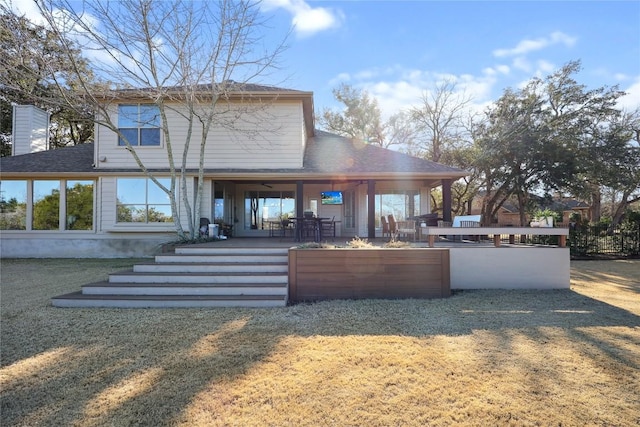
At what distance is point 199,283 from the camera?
6.02 m

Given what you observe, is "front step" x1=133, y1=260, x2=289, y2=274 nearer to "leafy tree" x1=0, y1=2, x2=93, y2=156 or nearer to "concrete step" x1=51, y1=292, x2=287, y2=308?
"concrete step" x1=51, y1=292, x2=287, y2=308

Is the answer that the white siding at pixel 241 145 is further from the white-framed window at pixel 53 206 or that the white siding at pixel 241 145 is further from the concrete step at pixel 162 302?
the concrete step at pixel 162 302

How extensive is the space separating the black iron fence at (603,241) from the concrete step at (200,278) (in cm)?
1358

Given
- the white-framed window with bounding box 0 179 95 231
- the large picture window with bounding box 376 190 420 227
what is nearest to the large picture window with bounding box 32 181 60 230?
the white-framed window with bounding box 0 179 95 231

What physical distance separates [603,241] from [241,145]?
15387 mm

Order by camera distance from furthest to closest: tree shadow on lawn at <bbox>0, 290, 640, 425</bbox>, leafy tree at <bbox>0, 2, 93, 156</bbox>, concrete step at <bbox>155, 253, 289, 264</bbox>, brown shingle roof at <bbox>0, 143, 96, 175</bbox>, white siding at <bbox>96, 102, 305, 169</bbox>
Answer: white siding at <bbox>96, 102, 305, 169</bbox> < brown shingle roof at <bbox>0, 143, 96, 175</bbox> < leafy tree at <bbox>0, 2, 93, 156</bbox> < concrete step at <bbox>155, 253, 289, 264</bbox> < tree shadow on lawn at <bbox>0, 290, 640, 425</bbox>

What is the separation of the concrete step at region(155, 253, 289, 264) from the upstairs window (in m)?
5.70

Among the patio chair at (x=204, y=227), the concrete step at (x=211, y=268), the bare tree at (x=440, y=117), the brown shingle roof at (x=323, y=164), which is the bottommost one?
the concrete step at (x=211, y=268)

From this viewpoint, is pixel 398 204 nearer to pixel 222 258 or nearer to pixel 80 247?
pixel 222 258

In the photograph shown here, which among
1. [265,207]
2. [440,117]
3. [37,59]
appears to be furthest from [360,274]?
[440,117]

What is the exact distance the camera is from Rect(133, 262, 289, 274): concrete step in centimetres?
635

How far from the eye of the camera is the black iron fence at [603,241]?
13.4 m

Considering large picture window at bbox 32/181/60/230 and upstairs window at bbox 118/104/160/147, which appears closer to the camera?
upstairs window at bbox 118/104/160/147

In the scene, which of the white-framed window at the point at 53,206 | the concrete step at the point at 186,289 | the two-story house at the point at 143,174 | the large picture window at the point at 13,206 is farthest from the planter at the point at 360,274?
the large picture window at the point at 13,206
